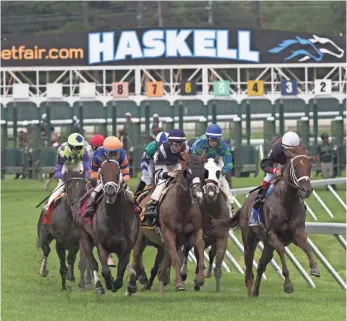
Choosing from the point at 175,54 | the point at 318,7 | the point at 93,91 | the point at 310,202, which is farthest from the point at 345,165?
the point at 318,7

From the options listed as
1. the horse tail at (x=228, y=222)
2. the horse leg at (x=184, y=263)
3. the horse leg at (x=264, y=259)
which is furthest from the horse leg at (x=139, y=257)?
the horse leg at (x=264, y=259)

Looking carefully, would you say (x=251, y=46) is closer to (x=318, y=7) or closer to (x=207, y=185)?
(x=318, y=7)

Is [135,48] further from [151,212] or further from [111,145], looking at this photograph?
[111,145]

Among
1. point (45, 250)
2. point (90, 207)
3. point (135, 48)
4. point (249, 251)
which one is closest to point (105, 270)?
point (90, 207)

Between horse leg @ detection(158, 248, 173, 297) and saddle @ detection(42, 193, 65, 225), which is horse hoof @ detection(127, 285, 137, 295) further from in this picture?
saddle @ detection(42, 193, 65, 225)

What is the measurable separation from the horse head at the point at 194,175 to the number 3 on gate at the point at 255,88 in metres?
28.1

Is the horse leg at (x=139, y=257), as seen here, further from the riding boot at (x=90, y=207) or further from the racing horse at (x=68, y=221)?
the riding boot at (x=90, y=207)

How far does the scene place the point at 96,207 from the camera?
13.1 meters

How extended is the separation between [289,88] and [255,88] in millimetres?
1236

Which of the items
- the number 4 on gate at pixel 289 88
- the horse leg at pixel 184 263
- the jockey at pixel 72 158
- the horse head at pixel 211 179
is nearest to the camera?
the horse head at pixel 211 179

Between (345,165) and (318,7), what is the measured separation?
22720mm

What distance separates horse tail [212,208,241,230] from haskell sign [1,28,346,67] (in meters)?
29.3

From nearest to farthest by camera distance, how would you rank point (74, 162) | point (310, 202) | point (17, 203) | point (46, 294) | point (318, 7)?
point (46, 294)
point (74, 162)
point (310, 202)
point (17, 203)
point (318, 7)

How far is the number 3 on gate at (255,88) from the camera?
1606 inches
